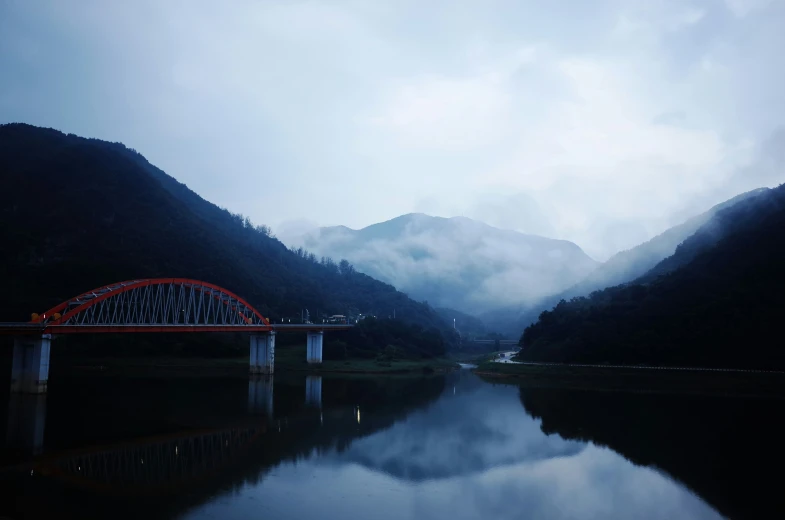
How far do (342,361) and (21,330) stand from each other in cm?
4971

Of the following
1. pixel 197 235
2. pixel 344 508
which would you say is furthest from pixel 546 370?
pixel 197 235

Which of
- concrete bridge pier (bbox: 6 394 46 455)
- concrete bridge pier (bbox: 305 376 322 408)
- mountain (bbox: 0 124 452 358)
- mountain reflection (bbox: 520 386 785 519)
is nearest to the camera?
mountain reflection (bbox: 520 386 785 519)

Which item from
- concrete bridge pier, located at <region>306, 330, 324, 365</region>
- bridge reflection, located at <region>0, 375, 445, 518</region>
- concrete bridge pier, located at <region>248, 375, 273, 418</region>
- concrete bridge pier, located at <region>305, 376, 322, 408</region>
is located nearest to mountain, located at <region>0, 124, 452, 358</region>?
concrete bridge pier, located at <region>306, 330, 324, 365</region>

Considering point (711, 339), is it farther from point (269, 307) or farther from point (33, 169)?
point (33, 169)

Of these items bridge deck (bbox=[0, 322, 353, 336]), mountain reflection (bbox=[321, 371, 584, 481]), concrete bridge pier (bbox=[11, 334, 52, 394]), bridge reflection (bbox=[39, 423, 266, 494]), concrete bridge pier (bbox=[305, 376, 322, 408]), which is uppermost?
bridge deck (bbox=[0, 322, 353, 336])

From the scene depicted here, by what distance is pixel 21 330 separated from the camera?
41875mm

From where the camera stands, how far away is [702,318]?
69125mm

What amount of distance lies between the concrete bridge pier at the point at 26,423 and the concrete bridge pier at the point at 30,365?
3.45 ft

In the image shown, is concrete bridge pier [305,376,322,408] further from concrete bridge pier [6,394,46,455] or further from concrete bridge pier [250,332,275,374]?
concrete bridge pier [6,394,46,455]

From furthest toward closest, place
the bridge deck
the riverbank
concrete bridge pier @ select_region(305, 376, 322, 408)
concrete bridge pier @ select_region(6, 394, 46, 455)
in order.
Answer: the riverbank, concrete bridge pier @ select_region(305, 376, 322, 408), the bridge deck, concrete bridge pier @ select_region(6, 394, 46, 455)

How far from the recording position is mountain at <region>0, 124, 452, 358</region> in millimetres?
88000

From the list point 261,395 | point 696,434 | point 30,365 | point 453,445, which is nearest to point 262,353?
point 261,395

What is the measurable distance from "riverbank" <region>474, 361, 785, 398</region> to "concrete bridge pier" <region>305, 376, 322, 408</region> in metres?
21.9

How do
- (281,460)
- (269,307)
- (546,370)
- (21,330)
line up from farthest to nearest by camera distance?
(269,307), (546,370), (21,330), (281,460)
